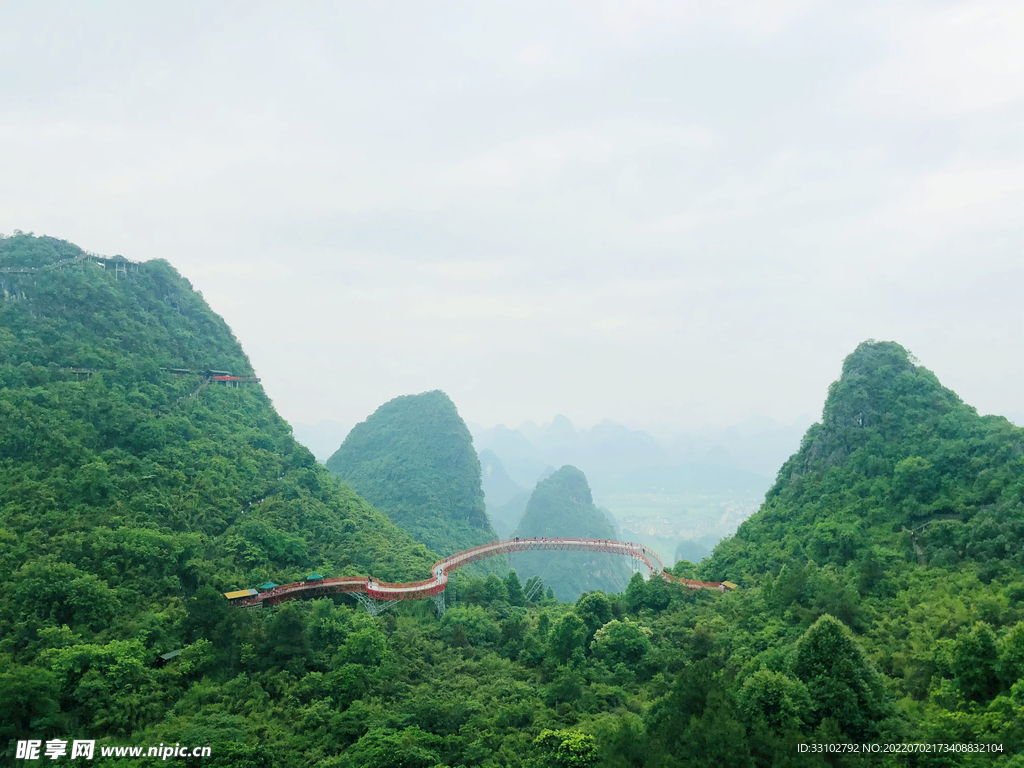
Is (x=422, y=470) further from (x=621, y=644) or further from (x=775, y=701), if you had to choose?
(x=775, y=701)

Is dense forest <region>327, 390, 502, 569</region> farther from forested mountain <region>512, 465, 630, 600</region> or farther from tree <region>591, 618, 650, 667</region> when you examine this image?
tree <region>591, 618, 650, 667</region>

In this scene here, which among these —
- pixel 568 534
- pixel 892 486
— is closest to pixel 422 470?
pixel 568 534

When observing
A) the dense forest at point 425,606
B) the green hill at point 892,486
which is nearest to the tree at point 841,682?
the dense forest at point 425,606

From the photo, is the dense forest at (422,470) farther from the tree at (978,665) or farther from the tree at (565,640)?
the tree at (978,665)

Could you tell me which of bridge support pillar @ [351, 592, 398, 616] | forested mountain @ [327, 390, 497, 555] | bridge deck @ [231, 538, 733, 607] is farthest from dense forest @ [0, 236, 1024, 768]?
forested mountain @ [327, 390, 497, 555]

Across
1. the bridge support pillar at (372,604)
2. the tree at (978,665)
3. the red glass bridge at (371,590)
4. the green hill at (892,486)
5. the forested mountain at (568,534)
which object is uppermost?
the green hill at (892,486)
